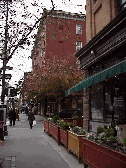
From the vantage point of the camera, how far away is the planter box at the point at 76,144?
6811 mm

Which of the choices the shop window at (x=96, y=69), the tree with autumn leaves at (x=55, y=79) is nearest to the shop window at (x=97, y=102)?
the shop window at (x=96, y=69)

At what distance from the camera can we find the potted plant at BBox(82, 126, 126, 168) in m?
4.06

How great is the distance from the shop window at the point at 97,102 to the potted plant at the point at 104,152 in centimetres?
634

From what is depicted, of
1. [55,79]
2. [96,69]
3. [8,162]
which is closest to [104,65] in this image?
A: [96,69]

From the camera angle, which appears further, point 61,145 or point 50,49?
point 50,49

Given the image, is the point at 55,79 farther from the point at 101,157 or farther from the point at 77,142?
the point at 101,157

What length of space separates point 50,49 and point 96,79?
32.4 meters

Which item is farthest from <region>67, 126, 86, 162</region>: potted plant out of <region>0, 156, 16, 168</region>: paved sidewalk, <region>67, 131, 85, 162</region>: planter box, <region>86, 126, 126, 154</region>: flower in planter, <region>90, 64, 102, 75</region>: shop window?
<region>90, 64, 102, 75</region>: shop window

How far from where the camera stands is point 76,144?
7086mm

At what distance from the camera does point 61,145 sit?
10148mm

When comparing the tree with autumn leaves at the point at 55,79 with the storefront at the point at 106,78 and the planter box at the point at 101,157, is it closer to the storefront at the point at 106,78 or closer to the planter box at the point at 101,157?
the storefront at the point at 106,78

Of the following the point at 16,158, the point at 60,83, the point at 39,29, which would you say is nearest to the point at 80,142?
the point at 16,158

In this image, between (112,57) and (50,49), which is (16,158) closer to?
(112,57)

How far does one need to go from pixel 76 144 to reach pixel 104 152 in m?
2.54
